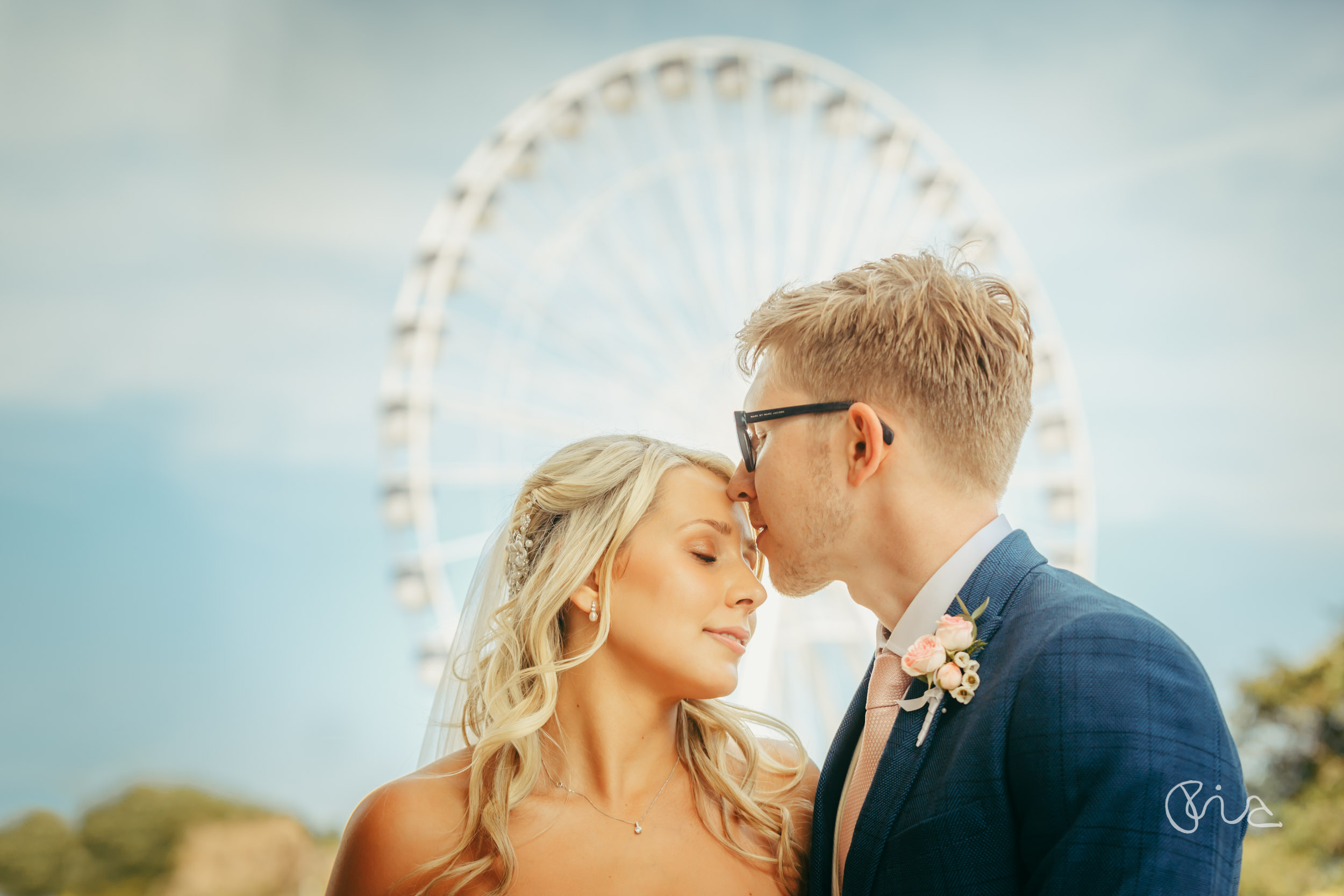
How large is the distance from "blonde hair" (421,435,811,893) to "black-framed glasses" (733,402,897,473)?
360mm

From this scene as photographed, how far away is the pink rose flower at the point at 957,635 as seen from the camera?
7.07 ft

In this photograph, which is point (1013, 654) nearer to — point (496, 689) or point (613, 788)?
point (613, 788)

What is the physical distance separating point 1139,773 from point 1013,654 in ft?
1.16

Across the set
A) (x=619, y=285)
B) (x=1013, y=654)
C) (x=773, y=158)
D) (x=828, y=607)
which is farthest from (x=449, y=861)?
(x=773, y=158)

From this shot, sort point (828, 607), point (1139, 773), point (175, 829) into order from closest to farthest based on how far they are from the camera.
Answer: point (1139, 773), point (828, 607), point (175, 829)

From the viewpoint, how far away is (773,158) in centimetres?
1293

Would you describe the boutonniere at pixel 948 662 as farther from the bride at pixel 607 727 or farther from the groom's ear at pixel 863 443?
the bride at pixel 607 727

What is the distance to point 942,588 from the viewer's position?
2.33 meters

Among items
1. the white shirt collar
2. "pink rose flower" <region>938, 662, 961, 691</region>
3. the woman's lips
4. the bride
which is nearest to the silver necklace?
the bride

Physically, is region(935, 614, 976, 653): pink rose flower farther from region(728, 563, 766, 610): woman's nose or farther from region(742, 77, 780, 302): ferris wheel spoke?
region(742, 77, 780, 302): ferris wheel spoke

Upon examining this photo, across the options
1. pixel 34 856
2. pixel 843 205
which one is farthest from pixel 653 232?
pixel 34 856

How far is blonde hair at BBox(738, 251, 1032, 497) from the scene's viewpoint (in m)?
2.36

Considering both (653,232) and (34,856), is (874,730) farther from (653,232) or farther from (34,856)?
(34,856)

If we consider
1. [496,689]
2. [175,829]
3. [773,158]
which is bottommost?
[175,829]
